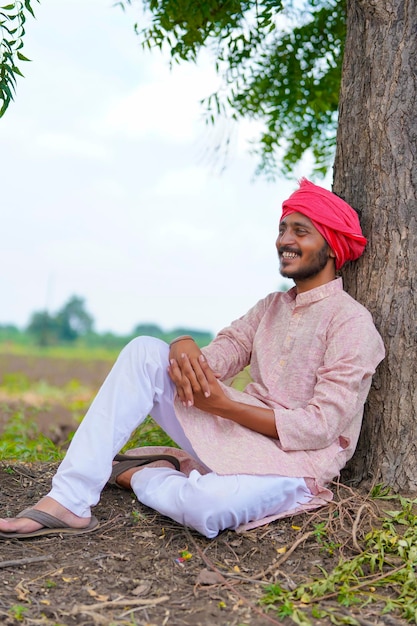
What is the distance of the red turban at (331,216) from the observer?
3.63 meters

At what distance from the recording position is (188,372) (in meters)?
3.33

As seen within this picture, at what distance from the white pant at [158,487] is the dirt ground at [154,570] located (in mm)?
113

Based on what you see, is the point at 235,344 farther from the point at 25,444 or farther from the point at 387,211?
the point at 25,444

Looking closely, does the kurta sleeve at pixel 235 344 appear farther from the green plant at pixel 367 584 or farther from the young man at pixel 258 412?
the green plant at pixel 367 584

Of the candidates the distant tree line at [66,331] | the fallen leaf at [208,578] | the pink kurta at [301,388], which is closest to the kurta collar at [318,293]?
the pink kurta at [301,388]

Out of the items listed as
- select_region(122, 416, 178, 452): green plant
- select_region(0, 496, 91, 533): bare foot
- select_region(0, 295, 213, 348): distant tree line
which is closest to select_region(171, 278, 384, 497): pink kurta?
select_region(0, 496, 91, 533): bare foot

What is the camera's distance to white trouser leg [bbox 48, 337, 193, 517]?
3334mm

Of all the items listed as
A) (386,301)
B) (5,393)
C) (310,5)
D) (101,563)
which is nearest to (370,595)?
(101,563)

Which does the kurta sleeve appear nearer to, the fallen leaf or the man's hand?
the man's hand

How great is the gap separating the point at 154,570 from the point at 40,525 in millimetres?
550

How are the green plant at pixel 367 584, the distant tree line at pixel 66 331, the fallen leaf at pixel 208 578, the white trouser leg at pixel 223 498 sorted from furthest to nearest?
1. the distant tree line at pixel 66 331
2. the white trouser leg at pixel 223 498
3. the fallen leaf at pixel 208 578
4. the green plant at pixel 367 584

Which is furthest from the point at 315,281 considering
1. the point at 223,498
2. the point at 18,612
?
the point at 18,612

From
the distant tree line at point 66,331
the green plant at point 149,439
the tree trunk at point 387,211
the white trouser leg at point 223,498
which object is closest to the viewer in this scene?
the white trouser leg at point 223,498

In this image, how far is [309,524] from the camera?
3.48 m
